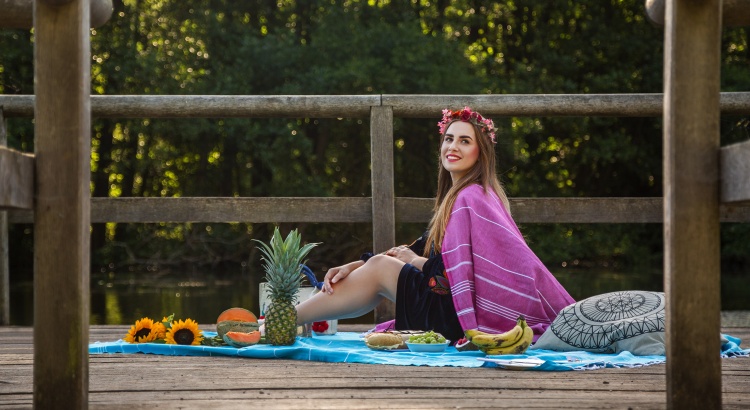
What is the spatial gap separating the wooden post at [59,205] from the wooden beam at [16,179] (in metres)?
0.02

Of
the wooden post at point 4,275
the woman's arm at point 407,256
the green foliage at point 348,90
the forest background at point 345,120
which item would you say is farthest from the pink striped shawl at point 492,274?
the green foliage at point 348,90

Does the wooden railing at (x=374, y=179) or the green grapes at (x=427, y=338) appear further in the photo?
the wooden railing at (x=374, y=179)

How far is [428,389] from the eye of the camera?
2275 mm

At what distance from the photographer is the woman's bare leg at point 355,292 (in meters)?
3.63

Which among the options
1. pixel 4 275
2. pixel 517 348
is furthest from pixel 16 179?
pixel 4 275

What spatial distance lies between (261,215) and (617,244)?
11.9 metres

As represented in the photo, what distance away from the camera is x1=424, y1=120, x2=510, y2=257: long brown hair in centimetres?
373

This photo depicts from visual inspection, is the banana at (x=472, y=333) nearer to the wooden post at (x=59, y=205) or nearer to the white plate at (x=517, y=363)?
the white plate at (x=517, y=363)

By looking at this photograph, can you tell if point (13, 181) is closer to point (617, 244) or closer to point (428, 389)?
point (428, 389)

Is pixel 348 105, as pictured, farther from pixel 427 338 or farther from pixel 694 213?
pixel 694 213

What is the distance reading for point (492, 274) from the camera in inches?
139

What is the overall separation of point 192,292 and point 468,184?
7187 millimetres

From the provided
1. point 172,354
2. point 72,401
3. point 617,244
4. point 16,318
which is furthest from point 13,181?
point 617,244

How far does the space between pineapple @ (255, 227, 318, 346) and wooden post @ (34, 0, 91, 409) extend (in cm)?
148
